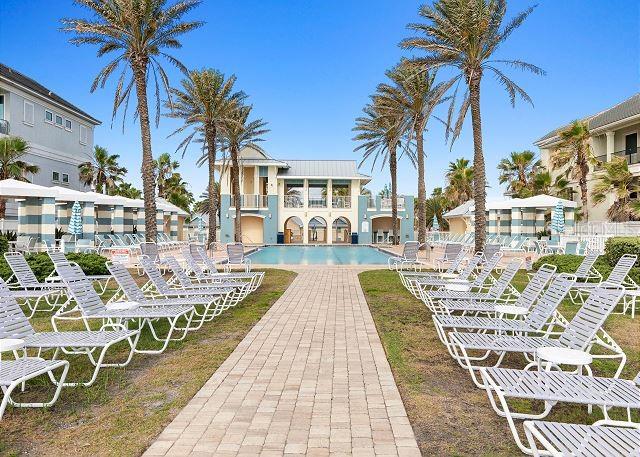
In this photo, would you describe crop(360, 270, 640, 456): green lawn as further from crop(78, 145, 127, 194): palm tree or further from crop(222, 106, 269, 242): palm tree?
crop(78, 145, 127, 194): palm tree

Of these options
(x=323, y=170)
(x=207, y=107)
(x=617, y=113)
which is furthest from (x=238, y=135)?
(x=617, y=113)

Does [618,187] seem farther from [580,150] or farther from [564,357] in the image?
[564,357]

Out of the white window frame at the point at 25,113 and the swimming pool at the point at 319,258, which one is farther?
the white window frame at the point at 25,113

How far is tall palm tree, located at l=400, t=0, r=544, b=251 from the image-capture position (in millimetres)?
17859

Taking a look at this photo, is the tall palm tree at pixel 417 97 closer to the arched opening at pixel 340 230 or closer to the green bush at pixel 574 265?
the green bush at pixel 574 265

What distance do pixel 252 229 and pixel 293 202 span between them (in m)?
4.31

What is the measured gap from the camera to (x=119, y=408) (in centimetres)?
442

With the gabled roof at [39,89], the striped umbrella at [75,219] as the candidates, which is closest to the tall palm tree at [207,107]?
the striped umbrella at [75,219]

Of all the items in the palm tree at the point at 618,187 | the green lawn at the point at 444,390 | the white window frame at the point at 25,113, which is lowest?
the green lawn at the point at 444,390

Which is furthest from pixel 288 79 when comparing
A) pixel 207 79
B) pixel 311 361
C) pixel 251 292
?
pixel 311 361

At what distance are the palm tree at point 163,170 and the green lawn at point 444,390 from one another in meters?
46.1

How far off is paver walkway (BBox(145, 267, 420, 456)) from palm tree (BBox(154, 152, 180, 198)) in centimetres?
4686

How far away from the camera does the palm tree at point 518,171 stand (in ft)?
125

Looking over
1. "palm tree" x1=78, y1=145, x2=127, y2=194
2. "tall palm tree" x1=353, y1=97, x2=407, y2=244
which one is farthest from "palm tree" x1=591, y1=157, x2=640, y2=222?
"palm tree" x1=78, y1=145, x2=127, y2=194
